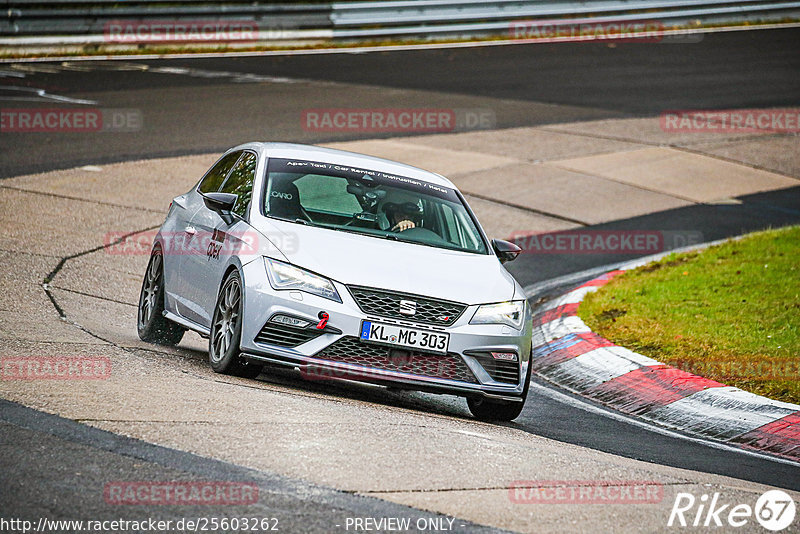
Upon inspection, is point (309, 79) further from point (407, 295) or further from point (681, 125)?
point (407, 295)

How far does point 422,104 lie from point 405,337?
15.2 m

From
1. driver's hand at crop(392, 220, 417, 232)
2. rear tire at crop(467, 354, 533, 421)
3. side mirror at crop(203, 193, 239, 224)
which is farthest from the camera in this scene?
driver's hand at crop(392, 220, 417, 232)

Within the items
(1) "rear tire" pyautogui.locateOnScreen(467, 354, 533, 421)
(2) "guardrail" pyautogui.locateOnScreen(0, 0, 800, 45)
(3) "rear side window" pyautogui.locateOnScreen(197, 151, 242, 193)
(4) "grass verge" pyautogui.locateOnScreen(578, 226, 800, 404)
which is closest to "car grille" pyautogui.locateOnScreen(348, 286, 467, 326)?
(1) "rear tire" pyautogui.locateOnScreen(467, 354, 533, 421)

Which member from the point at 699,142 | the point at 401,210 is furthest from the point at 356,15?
the point at 401,210

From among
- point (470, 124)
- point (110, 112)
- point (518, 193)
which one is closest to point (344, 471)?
point (518, 193)

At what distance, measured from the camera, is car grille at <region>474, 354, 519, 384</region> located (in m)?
7.41

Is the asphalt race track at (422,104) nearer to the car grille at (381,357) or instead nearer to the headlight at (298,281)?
the car grille at (381,357)

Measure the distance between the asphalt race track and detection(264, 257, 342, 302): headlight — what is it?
0.87 meters

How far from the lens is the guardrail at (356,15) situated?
25.0 metres

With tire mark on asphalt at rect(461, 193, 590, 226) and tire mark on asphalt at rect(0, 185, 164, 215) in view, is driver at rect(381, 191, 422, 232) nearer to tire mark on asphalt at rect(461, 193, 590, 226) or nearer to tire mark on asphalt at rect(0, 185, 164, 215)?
tire mark on asphalt at rect(0, 185, 164, 215)

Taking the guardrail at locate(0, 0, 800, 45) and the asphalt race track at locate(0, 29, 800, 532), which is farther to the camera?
the guardrail at locate(0, 0, 800, 45)

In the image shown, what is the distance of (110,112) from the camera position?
1919 cm

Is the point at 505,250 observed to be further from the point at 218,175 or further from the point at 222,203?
the point at 218,175

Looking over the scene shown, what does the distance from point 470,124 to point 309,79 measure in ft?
14.3
